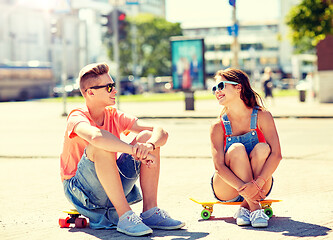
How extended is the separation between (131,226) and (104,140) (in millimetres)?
662

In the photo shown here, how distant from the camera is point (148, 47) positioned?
89500 millimetres

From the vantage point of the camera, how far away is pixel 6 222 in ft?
17.2

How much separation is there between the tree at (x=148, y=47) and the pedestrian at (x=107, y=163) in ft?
272

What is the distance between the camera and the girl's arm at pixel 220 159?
15.4 ft

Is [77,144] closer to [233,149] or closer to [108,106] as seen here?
[108,106]

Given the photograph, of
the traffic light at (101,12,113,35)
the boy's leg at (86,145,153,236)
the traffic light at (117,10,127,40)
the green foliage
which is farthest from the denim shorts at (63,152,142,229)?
the green foliage

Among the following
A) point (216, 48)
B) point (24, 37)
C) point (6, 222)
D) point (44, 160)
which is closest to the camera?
point (6, 222)

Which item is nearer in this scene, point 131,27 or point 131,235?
point 131,235

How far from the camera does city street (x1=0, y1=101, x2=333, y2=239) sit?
15.3 feet

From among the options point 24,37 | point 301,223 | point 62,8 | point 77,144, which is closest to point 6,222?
point 77,144

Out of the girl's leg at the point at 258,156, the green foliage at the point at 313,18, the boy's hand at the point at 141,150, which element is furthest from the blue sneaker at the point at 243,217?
the green foliage at the point at 313,18

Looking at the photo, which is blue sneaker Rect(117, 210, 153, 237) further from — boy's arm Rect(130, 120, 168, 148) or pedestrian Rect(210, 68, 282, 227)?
pedestrian Rect(210, 68, 282, 227)

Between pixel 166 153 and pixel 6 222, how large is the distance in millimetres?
5597

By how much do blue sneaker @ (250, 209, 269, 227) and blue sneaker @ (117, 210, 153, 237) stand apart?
0.77 meters
